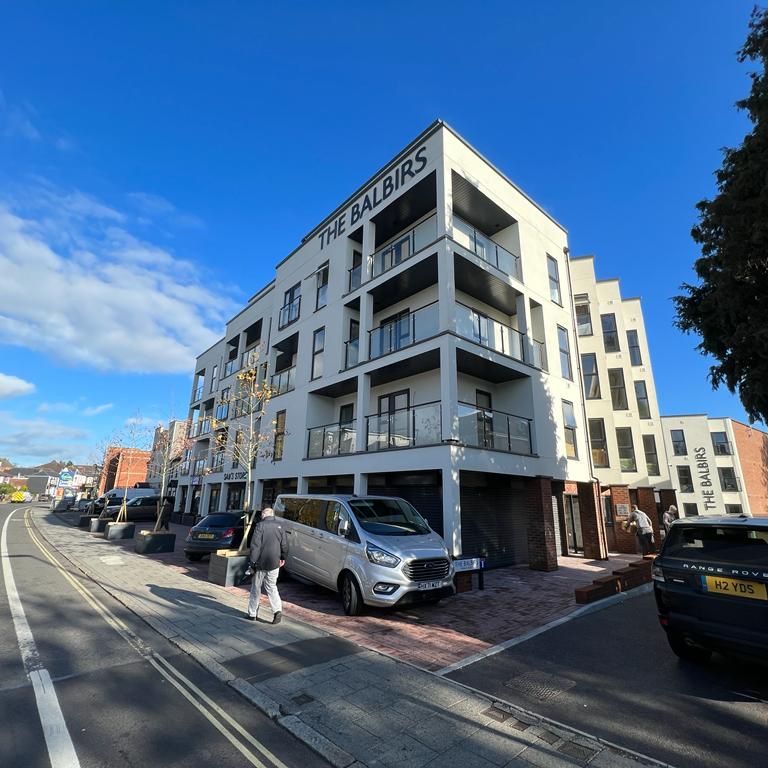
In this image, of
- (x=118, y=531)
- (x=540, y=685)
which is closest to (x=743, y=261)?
(x=540, y=685)

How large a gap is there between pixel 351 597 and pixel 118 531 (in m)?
15.3

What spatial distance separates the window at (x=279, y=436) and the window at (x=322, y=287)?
506cm

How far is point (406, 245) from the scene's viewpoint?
1484 cm

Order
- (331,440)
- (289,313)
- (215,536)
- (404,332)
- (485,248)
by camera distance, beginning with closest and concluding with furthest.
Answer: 1. (215,536)
2. (404,332)
3. (485,248)
4. (331,440)
5. (289,313)

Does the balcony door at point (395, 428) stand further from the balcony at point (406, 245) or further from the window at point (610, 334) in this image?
the window at point (610, 334)

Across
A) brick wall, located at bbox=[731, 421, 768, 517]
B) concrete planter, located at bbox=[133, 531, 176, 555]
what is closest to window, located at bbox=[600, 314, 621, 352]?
concrete planter, located at bbox=[133, 531, 176, 555]

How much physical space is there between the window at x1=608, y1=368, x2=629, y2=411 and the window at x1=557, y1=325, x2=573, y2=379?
16.2ft

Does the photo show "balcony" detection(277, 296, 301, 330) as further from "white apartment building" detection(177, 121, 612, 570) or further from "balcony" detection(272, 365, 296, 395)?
"balcony" detection(272, 365, 296, 395)

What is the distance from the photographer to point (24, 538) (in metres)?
17.7

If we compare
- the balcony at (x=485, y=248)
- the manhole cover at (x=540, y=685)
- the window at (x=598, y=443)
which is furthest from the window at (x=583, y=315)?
the manhole cover at (x=540, y=685)

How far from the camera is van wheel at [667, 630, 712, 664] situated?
17.1 ft

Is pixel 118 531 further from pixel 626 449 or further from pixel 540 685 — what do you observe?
pixel 626 449

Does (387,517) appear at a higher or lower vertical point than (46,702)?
higher

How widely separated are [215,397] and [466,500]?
20.9 meters
